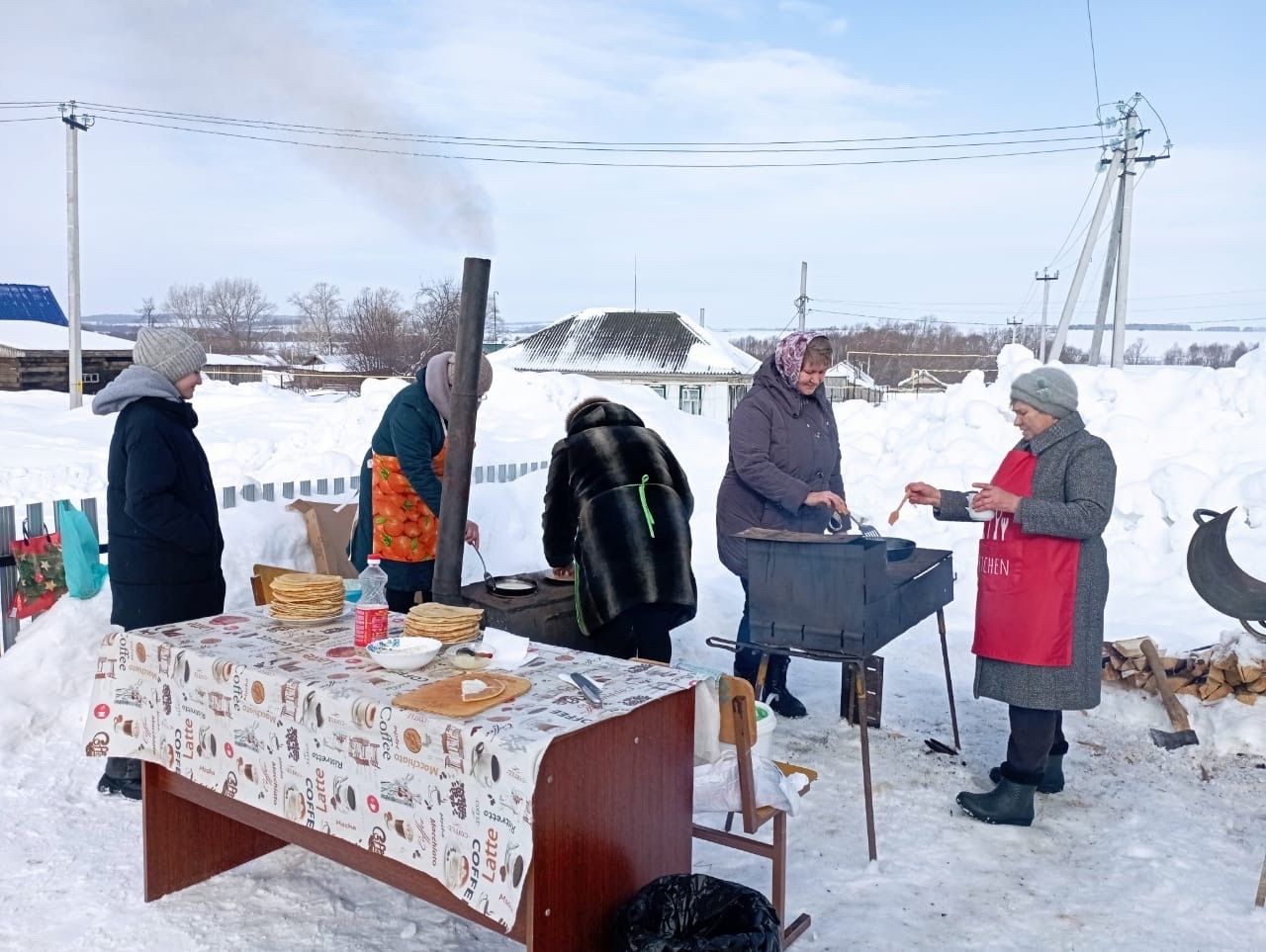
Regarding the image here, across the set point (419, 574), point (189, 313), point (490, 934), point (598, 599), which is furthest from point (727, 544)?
point (189, 313)

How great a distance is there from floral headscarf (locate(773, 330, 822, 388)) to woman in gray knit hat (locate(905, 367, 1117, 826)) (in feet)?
3.75

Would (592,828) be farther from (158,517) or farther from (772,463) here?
(772,463)

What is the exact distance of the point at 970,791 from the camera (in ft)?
14.7

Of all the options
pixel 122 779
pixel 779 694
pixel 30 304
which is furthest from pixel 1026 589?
pixel 30 304

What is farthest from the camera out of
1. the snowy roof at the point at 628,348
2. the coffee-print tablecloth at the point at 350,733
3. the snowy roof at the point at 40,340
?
the snowy roof at the point at 628,348

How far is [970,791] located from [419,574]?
2842mm

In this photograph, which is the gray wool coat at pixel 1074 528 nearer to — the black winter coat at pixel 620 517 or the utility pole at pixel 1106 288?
the black winter coat at pixel 620 517

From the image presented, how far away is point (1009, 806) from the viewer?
4.17 metres

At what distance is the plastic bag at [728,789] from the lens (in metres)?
3.12

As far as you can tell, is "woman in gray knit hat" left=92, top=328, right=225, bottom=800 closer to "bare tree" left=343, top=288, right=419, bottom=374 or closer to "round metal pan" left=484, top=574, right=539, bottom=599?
"round metal pan" left=484, top=574, right=539, bottom=599

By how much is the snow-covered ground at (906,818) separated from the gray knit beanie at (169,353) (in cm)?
179

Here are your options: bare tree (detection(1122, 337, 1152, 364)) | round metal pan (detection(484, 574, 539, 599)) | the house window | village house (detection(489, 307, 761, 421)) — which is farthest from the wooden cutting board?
bare tree (detection(1122, 337, 1152, 364))

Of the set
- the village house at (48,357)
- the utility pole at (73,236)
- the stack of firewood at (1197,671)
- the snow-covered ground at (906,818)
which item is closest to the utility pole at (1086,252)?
the snow-covered ground at (906,818)

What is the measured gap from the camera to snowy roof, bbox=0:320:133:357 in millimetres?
29031
